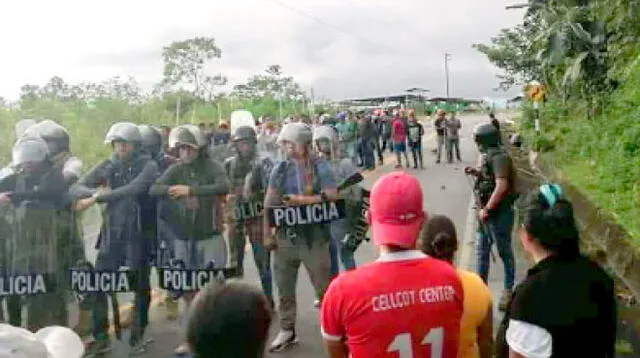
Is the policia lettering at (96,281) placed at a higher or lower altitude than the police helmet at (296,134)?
lower

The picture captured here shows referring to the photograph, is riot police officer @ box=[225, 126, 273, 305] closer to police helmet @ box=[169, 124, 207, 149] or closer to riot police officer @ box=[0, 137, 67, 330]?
police helmet @ box=[169, 124, 207, 149]

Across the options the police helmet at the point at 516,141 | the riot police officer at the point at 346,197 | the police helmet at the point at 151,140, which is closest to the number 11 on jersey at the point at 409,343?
the riot police officer at the point at 346,197

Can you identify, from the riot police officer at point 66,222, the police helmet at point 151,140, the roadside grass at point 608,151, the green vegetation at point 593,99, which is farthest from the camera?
the green vegetation at point 593,99

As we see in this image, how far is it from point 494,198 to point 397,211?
398cm

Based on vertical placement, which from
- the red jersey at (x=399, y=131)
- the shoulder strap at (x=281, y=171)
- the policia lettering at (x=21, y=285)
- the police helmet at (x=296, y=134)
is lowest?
the policia lettering at (x=21, y=285)

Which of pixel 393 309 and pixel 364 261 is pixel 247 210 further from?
pixel 393 309

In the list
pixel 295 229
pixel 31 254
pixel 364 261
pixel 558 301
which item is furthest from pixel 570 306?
pixel 364 261

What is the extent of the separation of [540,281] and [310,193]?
3.62 meters

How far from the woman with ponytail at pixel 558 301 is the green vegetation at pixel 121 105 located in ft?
31.8

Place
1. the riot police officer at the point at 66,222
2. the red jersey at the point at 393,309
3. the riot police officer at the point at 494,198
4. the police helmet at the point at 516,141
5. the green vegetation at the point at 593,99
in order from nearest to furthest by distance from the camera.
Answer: the red jersey at the point at 393,309 < the riot police officer at the point at 66,222 < the riot police officer at the point at 494,198 < the green vegetation at the point at 593,99 < the police helmet at the point at 516,141

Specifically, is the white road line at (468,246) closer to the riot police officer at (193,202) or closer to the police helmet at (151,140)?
the riot police officer at (193,202)

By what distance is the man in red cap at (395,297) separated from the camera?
2684 millimetres

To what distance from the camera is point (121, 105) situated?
52.6 feet

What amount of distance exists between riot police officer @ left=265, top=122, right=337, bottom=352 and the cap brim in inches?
133
